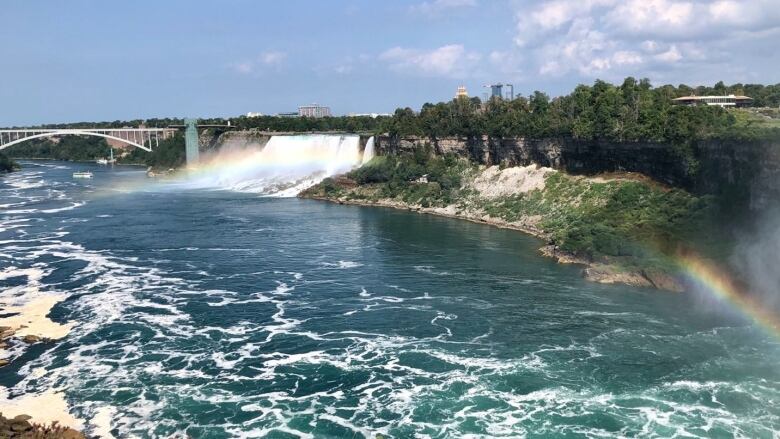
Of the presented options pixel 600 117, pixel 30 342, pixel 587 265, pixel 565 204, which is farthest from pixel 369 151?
pixel 30 342

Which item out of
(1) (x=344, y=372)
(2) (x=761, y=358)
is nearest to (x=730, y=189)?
(2) (x=761, y=358)

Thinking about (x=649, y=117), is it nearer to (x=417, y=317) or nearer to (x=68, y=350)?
(x=417, y=317)

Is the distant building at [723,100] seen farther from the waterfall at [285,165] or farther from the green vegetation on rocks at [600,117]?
Answer: the waterfall at [285,165]

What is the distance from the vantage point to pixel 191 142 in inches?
4427

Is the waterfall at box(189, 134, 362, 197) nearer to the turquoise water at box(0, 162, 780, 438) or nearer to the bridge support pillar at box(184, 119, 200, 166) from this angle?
the bridge support pillar at box(184, 119, 200, 166)

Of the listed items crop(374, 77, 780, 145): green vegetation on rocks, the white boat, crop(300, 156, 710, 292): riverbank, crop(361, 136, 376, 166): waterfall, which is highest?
crop(374, 77, 780, 145): green vegetation on rocks

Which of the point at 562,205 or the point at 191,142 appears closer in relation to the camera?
the point at 562,205

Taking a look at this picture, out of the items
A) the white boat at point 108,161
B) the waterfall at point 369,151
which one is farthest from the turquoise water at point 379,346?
the white boat at point 108,161

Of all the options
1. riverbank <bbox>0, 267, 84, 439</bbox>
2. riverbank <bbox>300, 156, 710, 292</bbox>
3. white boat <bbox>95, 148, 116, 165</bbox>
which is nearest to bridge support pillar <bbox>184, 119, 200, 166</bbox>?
white boat <bbox>95, 148, 116, 165</bbox>

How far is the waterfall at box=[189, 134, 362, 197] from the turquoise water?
3596 centimetres

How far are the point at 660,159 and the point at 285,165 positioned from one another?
182ft

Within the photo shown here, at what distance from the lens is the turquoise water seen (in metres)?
21.2

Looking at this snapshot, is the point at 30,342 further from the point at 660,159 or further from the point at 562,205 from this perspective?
the point at 660,159

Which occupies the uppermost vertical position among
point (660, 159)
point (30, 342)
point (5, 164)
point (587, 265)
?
point (660, 159)
